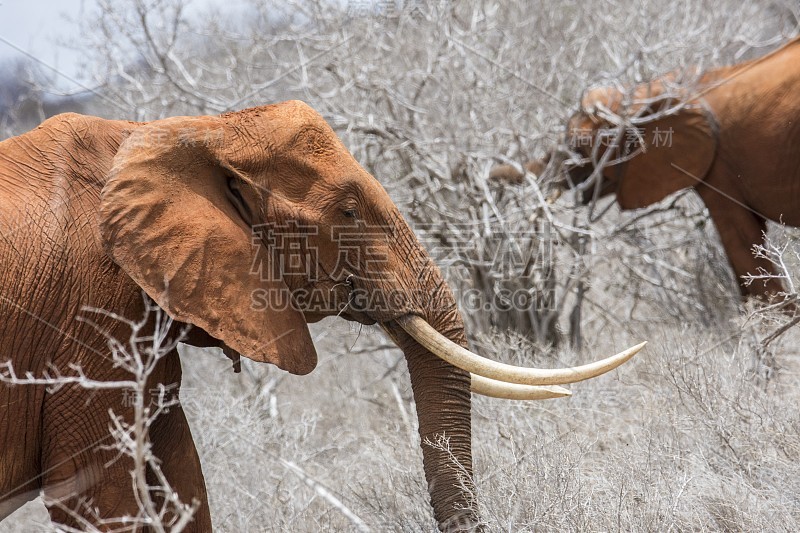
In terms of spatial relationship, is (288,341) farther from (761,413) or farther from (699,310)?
(699,310)

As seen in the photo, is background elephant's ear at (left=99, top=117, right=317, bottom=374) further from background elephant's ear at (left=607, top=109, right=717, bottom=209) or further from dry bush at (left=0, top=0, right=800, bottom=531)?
background elephant's ear at (left=607, top=109, right=717, bottom=209)

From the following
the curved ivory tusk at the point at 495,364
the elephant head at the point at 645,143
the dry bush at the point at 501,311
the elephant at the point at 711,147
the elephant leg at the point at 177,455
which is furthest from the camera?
the elephant head at the point at 645,143

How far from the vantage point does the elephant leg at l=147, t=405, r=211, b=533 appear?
12.1 feet

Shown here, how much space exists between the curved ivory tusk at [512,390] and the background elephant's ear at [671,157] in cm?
365

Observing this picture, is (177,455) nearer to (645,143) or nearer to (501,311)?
(501,311)

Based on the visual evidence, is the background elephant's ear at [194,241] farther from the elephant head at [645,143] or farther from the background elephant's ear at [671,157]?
the background elephant's ear at [671,157]

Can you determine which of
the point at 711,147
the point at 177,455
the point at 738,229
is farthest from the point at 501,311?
the point at 177,455

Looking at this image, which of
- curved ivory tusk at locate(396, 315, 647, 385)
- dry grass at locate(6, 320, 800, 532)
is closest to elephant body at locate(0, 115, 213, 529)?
dry grass at locate(6, 320, 800, 532)

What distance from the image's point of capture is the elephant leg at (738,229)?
6.82 metres

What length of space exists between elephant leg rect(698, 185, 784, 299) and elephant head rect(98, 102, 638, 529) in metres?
3.54

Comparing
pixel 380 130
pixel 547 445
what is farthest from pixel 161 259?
pixel 380 130

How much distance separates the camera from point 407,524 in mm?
4176

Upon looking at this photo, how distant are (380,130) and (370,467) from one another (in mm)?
2585

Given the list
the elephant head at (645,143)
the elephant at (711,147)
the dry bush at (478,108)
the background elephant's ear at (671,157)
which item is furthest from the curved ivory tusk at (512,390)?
the background elephant's ear at (671,157)
